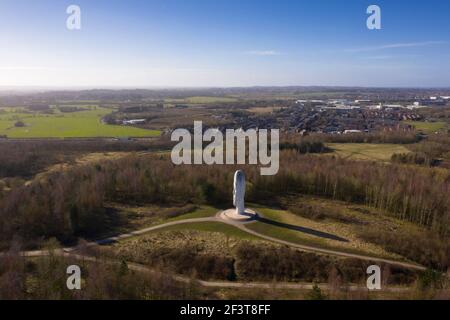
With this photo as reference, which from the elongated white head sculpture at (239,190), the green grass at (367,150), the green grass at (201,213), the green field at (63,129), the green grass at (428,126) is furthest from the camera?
the green grass at (428,126)

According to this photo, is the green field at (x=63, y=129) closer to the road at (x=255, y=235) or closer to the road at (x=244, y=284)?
the road at (x=255, y=235)

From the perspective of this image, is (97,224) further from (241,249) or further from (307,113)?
(307,113)

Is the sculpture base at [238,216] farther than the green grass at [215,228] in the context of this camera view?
Yes

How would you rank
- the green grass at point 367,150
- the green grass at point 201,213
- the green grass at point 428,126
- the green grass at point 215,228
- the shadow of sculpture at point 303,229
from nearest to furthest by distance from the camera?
the green grass at point 215,228 < the shadow of sculpture at point 303,229 < the green grass at point 201,213 < the green grass at point 367,150 < the green grass at point 428,126

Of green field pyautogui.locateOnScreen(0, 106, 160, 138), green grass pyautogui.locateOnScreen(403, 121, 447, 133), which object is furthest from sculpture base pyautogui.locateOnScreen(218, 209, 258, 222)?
green grass pyautogui.locateOnScreen(403, 121, 447, 133)

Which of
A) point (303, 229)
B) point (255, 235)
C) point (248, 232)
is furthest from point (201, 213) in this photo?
point (303, 229)

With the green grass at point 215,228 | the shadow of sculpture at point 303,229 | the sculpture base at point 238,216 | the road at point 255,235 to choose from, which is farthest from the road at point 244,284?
the sculpture base at point 238,216

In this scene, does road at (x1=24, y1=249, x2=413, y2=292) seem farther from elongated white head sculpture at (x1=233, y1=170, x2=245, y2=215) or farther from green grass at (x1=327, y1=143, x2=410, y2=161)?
green grass at (x1=327, y1=143, x2=410, y2=161)
